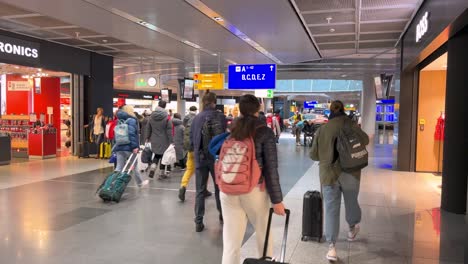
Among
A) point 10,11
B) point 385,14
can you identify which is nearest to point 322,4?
point 385,14

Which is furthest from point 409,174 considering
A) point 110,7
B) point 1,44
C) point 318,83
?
point 318,83

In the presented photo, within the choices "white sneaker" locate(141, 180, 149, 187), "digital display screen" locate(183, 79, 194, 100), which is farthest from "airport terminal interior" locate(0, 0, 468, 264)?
"digital display screen" locate(183, 79, 194, 100)

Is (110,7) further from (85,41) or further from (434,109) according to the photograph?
(434,109)

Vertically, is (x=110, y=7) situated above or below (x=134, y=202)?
above

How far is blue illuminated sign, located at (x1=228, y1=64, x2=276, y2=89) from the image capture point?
496 inches

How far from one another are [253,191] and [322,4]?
5.52 metres

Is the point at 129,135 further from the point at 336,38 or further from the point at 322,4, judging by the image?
the point at 336,38

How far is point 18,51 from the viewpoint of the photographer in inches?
379

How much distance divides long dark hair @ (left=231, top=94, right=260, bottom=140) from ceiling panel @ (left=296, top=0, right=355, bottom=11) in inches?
191

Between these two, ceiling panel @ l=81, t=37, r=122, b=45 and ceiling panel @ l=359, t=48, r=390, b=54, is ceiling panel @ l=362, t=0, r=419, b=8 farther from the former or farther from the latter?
ceiling panel @ l=81, t=37, r=122, b=45

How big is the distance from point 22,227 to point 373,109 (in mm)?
21025

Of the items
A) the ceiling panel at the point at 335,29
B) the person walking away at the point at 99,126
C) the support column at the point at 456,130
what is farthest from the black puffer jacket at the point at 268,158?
the person walking away at the point at 99,126

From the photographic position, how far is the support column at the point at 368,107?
22234 mm

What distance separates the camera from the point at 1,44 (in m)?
9.11
